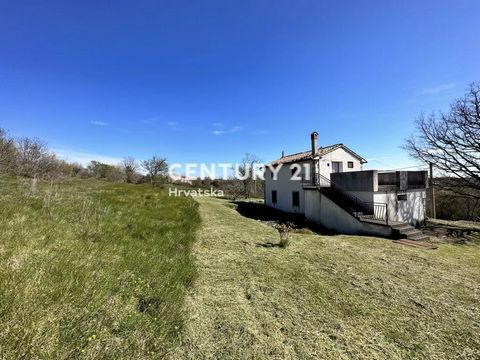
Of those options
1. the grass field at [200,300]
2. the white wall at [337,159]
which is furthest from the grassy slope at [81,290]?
the white wall at [337,159]

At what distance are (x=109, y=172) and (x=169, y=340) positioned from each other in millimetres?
53480

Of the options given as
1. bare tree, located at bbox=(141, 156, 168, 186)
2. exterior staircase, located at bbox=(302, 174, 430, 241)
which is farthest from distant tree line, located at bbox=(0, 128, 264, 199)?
exterior staircase, located at bbox=(302, 174, 430, 241)

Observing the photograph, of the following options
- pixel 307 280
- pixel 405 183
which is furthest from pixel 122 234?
pixel 405 183

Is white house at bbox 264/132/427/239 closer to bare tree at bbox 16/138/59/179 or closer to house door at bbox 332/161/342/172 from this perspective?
house door at bbox 332/161/342/172

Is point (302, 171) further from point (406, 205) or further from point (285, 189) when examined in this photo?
point (406, 205)

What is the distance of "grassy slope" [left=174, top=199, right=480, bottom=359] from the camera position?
3.14m

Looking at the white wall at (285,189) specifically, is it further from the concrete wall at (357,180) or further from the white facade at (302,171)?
the concrete wall at (357,180)

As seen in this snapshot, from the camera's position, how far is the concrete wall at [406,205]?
12.6 meters

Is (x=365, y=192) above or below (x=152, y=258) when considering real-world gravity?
above

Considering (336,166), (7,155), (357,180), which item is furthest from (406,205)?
(7,155)

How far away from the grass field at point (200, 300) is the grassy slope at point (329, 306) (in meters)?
0.02

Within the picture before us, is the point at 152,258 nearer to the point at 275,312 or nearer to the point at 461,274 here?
the point at 275,312

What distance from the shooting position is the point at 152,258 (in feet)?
16.8

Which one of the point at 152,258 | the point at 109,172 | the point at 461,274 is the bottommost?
the point at 461,274
